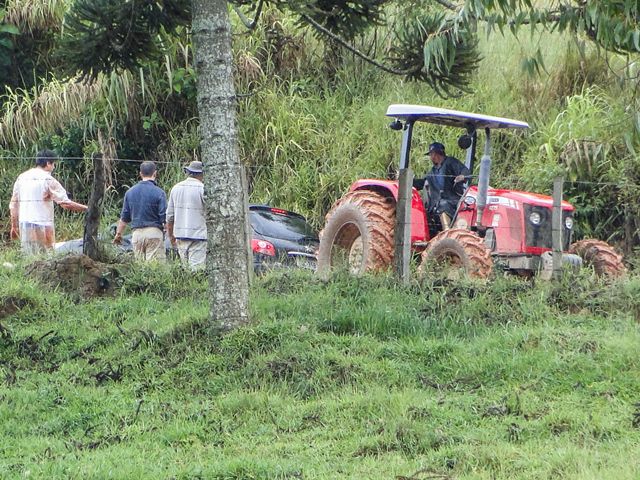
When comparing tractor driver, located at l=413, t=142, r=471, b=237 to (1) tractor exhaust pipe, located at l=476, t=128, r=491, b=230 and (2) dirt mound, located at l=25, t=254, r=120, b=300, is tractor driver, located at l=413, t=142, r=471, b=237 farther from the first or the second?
(2) dirt mound, located at l=25, t=254, r=120, b=300

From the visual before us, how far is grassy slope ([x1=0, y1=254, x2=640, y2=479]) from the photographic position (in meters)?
7.29

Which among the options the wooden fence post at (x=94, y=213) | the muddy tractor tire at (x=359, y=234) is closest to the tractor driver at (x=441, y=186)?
the muddy tractor tire at (x=359, y=234)

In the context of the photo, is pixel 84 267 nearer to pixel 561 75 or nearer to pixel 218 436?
pixel 218 436

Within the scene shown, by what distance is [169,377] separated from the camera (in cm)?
913

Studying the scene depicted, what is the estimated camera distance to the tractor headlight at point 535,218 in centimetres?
1225

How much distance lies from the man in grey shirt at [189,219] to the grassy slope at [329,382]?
1438mm

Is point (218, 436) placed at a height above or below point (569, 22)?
below

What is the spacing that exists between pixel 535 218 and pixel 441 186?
1.11m

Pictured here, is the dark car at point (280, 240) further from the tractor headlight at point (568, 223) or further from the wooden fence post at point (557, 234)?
the wooden fence post at point (557, 234)

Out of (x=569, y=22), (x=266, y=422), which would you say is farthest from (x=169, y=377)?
(x=569, y=22)

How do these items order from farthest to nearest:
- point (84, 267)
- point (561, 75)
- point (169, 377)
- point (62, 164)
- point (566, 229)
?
point (62, 164) → point (561, 75) → point (566, 229) → point (84, 267) → point (169, 377)

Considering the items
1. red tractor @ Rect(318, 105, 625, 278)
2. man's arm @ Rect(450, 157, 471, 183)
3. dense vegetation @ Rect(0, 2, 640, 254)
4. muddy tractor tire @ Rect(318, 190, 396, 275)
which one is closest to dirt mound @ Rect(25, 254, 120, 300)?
muddy tractor tire @ Rect(318, 190, 396, 275)

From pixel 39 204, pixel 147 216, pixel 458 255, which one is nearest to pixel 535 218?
pixel 458 255

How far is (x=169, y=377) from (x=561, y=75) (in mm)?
Result: 11006
